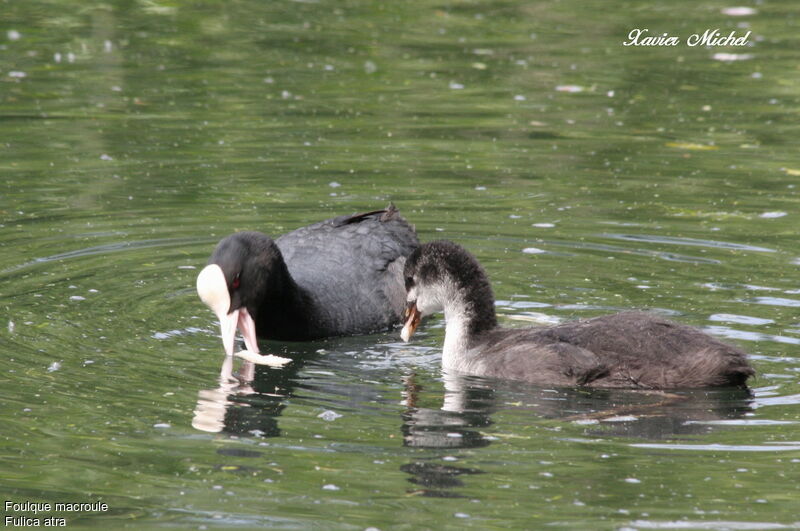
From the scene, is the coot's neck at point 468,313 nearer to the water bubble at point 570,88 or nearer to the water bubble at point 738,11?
the water bubble at point 570,88

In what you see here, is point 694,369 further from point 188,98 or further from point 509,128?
point 188,98

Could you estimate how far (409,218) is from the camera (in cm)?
1166

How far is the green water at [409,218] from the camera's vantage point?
6328 mm

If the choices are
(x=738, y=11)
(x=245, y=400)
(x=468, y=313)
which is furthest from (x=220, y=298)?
(x=738, y=11)

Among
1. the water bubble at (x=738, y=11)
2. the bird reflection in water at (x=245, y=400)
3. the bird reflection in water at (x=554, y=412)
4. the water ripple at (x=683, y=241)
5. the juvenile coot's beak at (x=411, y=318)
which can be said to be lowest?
the bird reflection in water at (x=245, y=400)

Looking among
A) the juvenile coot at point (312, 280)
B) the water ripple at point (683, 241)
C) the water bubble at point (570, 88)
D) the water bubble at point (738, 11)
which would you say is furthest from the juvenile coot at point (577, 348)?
the water bubble at point (738, 11)

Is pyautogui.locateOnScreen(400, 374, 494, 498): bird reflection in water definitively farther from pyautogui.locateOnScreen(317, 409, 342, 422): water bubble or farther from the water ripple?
the water ripple

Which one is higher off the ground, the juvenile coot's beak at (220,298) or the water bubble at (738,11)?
the water bubble at (738,11)

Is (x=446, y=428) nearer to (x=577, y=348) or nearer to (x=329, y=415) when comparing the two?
(x=329, y=415)

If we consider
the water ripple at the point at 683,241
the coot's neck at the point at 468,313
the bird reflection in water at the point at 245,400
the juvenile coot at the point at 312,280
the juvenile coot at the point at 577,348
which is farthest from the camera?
the water ripple at the point at 683,241

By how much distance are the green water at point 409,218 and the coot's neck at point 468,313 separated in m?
0.20

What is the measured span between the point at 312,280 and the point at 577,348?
7.89 ft

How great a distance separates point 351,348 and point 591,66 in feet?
31.2

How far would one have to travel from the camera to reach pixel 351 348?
9000 mm
